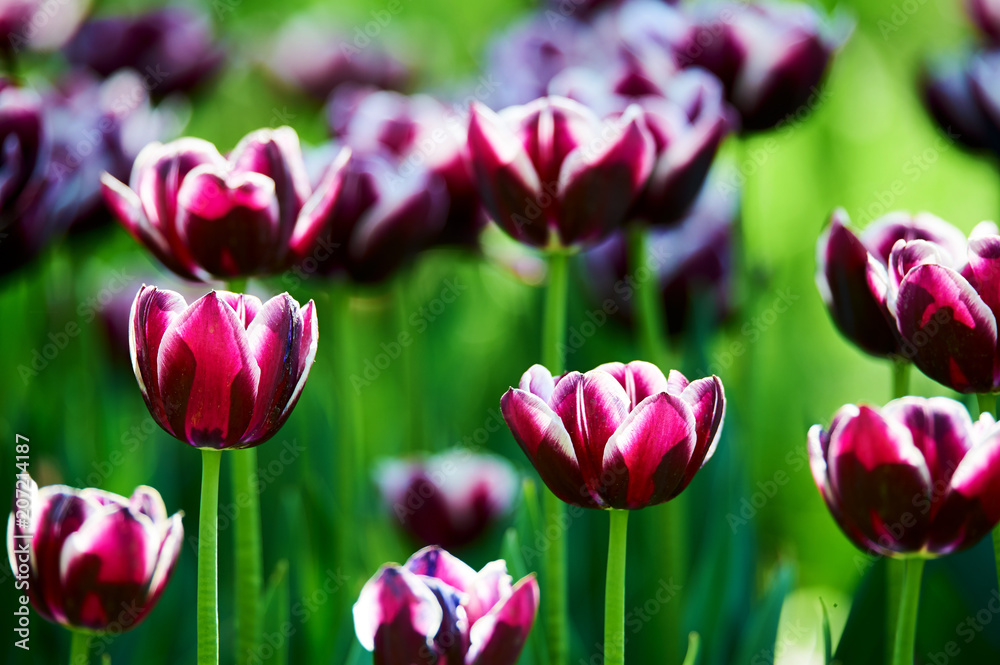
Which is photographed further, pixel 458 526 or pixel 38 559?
pixel 458 526

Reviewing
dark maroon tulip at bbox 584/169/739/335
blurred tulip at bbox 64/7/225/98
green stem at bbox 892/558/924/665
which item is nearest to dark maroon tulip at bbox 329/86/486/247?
dark maroon tulip at bbox 584/169/739/335

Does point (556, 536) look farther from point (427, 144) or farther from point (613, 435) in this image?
point (427, 144)

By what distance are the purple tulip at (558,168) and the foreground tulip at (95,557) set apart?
0.39 meters

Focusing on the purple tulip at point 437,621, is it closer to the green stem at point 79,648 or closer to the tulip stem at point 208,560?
the tulip stem at point 208,560

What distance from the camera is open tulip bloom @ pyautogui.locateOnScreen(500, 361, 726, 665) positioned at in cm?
66

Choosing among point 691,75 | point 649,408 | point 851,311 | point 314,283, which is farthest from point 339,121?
point 649,408

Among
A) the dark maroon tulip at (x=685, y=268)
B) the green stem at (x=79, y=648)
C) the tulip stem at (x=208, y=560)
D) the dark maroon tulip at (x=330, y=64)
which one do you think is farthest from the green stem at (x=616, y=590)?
the dark maroon tulip at (x=330, y=64)

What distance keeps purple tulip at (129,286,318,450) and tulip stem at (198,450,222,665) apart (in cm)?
2

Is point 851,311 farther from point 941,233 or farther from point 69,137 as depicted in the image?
point 69,137

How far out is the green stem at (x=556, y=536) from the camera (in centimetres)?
91

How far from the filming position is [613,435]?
2.16 feet

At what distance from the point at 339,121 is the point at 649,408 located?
0.96m

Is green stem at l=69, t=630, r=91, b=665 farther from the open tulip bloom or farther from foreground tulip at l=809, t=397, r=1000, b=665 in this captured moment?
foreground tulip at l=809, t=397, r=1000, b=665

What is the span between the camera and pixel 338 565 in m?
1.17
